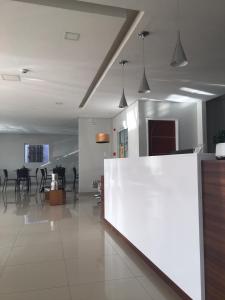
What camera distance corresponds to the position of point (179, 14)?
2996 mm

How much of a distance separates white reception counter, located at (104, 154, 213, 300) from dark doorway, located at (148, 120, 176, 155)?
3754 mm

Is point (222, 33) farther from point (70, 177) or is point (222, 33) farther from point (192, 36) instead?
point (70, 177)

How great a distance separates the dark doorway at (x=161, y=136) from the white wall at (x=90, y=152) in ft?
9.48

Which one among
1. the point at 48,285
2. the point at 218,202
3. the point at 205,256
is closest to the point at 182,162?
the point at 218,202

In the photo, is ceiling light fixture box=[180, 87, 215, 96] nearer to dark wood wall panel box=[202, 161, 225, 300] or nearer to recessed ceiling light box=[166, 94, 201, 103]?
recessed ceiling light box=[166, 94, 201, 103]

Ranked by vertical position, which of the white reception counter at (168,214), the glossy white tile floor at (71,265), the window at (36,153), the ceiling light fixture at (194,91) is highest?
the ceiling light fixture at (194,91)

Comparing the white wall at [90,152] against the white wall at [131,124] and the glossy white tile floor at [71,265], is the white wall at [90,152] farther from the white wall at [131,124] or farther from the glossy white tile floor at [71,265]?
the glossy white tile floor at [71,265]

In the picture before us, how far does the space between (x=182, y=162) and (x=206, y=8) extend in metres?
1.80

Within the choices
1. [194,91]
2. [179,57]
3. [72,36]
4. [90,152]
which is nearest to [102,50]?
[72,36]

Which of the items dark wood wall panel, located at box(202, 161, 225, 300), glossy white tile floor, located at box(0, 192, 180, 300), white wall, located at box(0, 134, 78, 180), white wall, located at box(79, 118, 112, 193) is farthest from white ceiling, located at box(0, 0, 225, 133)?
white wall, located at box(0, 134, 78, 180)

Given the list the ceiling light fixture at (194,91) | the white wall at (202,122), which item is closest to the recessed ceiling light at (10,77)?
the ceiling light fixture at (194,91)

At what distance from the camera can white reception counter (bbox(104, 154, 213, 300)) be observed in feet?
6.81

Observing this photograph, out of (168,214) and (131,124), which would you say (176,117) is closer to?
(131,124)

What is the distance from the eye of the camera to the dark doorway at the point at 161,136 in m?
7.53
